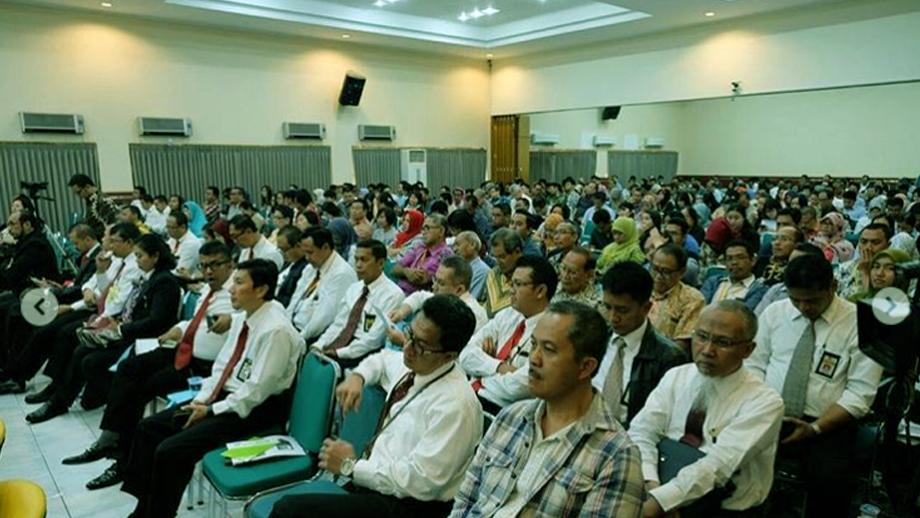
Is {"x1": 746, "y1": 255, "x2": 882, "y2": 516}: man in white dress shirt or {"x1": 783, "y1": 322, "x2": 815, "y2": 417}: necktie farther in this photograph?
{"x1": 783, "y1": 322, "x2": 815, "y2": 417}: necktie

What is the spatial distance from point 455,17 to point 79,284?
884cm

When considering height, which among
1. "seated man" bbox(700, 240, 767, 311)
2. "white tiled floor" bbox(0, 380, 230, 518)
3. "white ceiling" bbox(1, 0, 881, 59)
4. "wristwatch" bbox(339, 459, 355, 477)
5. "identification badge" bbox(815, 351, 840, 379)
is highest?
"white ceiling" bbox(1, 0, 881, 59)

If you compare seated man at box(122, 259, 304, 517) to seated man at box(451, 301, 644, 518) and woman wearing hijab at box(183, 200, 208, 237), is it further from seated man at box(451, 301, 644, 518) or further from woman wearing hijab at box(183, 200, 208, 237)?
woman wearing hijab at box(183, 200, 208, 237)

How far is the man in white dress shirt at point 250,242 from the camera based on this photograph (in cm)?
541

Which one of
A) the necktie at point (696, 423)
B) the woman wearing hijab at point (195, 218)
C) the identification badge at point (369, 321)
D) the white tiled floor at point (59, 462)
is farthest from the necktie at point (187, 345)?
the woman wearing hijab at point (195, 218)

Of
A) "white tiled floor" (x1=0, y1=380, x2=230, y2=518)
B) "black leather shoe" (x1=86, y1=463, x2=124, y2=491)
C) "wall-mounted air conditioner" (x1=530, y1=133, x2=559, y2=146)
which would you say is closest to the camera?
"white tiled floor" (x1=0, y1=380, x2=230, y2=518)

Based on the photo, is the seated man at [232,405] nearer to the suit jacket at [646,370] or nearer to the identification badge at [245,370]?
the identification badge at [245,370]

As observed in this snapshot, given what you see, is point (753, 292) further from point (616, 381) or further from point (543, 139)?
point (543, 139)

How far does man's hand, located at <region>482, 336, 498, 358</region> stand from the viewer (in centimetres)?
305

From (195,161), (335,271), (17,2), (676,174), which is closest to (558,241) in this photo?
(335,271)

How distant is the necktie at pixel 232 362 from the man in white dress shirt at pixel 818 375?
2383 millimetres

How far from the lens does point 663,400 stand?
2.21 meters

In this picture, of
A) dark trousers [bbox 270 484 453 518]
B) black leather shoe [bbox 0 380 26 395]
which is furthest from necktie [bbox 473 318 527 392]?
black leather shoe [bbox 0 380 26 395]

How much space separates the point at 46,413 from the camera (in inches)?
165
